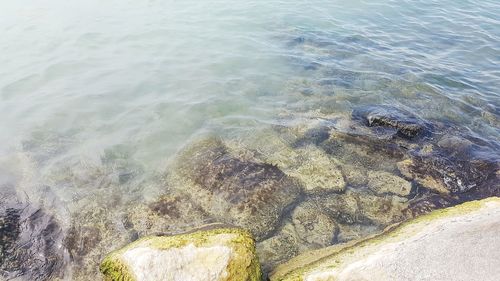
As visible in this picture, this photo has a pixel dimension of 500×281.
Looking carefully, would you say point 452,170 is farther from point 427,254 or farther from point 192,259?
point 192,259

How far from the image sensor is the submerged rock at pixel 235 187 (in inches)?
251

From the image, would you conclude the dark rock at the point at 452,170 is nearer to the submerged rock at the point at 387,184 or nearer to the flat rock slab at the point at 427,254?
the submerged rock at the point at 387,184

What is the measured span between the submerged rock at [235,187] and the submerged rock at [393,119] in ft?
10.0

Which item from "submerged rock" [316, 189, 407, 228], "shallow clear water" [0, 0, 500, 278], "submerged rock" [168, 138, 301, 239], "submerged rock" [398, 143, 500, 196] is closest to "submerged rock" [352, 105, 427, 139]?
"shallow clear water" [0, 0, 500, 278]

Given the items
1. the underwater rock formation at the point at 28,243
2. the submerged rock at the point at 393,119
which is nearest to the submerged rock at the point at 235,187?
the underwater rock formation at the point at 28,243

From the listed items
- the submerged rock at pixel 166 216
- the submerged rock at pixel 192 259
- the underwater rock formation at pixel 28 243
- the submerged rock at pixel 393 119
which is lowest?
the underwater rock formation at pixel 28 243

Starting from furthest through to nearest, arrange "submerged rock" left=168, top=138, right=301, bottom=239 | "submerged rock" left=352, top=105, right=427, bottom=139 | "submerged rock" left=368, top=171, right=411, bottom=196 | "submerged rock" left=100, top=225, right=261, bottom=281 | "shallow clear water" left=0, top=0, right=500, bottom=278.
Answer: "submerged rock" left=352, top=105, right=427, bottom=139 < "shallow clear water" left=0, top=0, right=500, bottom=278 < "submerged rock" left=368, top=171, right=411, bottom=196 < "submerged rock" left=168, top=138, right=301, bottom=239 < "submerged rock" left=100, top=225, right=261, bottom=281

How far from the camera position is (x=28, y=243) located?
597 centimetres

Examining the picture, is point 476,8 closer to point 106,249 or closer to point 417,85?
point 417,85

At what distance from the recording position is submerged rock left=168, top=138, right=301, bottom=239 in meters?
6.38

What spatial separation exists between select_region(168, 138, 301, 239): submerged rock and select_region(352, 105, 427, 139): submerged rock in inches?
120

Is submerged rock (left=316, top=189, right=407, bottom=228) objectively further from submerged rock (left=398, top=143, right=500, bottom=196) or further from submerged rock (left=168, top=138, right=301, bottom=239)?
submerged rock (left=398, top=143, right=500, bottom=196)

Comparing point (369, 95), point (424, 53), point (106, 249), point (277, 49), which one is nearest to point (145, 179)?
point (106, 249)

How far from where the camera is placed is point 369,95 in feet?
33.9
